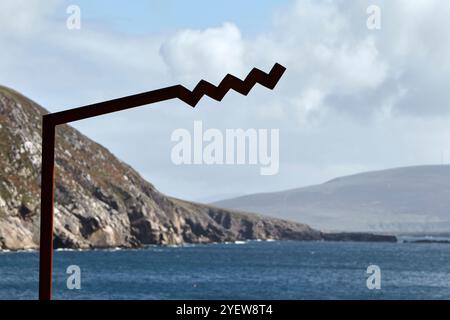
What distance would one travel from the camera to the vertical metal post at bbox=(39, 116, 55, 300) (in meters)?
16.3

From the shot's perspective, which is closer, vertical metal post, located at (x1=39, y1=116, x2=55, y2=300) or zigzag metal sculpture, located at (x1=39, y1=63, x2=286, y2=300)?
zigzag metal sculpture, located at (x1=39, y1=63, x2=286, y2=300)

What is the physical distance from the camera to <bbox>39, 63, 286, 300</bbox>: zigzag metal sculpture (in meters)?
15.9

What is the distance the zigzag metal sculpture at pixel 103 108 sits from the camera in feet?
52.0

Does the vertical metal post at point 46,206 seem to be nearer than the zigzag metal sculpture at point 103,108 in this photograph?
No

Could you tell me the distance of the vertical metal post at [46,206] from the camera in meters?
16.3

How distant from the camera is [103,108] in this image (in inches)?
641

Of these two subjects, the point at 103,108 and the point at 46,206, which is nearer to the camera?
the point at 103,108

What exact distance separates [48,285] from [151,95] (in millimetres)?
4180

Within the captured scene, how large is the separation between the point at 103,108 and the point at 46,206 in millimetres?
2199

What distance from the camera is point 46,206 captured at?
53.9 feet

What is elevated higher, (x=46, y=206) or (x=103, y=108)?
(x=103, y=108)
